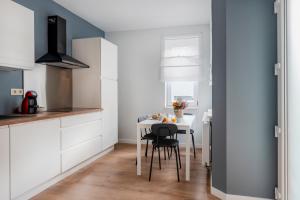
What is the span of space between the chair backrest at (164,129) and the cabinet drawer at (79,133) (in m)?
1.20

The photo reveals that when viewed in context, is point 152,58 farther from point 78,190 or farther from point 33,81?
point 78,190

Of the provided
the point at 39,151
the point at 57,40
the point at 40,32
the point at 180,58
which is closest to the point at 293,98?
the point at 39,151

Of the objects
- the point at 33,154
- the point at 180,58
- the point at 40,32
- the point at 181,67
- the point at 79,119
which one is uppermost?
the point at 40,32

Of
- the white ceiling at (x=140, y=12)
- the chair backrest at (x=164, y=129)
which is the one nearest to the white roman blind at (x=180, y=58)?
the white ceiling at (x=140, y=12)

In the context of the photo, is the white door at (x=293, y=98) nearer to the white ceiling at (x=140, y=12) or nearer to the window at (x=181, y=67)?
the white ceiling at (x=140, y=12)

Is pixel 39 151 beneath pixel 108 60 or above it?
beneath

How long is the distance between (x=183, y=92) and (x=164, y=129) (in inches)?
84.4

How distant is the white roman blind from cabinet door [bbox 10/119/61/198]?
274cm

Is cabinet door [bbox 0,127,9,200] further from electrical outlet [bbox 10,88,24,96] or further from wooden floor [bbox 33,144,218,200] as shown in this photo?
electrical outlet [bbox 10,88,24,96]

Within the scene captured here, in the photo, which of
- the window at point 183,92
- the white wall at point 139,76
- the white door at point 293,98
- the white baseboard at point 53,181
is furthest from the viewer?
the white wall at point 139,76

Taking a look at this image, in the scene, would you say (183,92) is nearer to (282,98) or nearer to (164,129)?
(164,129)

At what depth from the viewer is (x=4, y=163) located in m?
2.07

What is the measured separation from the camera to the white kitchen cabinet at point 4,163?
2.04 meters

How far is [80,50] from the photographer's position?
402cm
